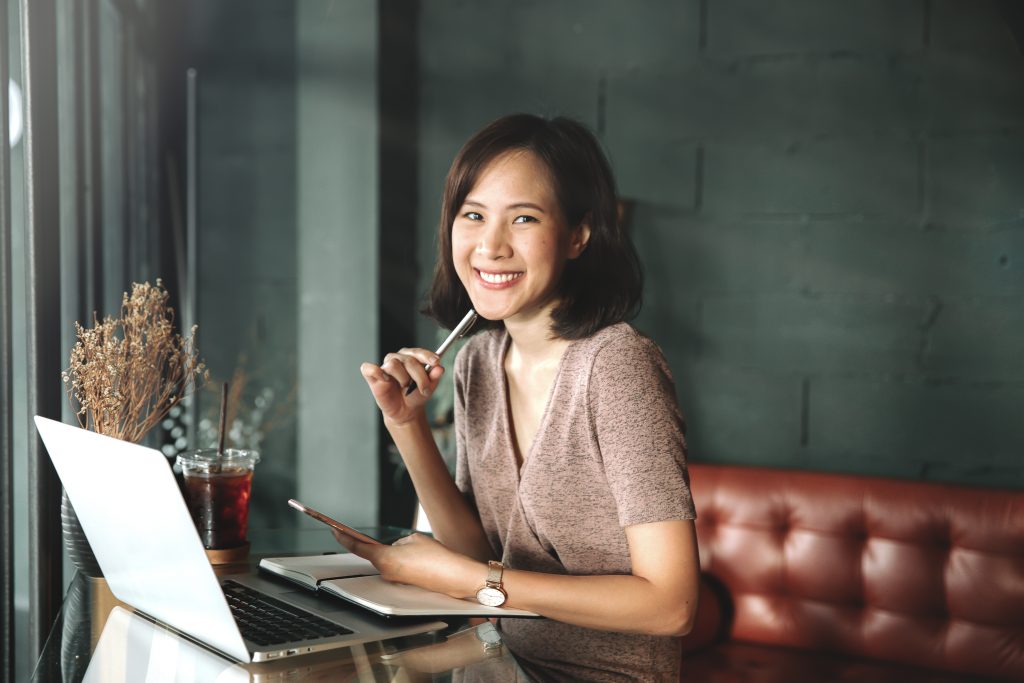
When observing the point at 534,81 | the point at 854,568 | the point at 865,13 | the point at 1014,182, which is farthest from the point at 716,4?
the point at 854,568

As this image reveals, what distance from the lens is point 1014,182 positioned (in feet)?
7.12

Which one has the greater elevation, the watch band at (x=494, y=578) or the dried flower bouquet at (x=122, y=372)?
the dried flower bouquet at (x=122, y=372)

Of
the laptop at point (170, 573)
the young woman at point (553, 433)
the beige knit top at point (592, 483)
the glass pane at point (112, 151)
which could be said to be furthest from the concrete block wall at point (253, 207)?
the laptop at point (170, 573)

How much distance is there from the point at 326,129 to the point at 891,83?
5.36 feet

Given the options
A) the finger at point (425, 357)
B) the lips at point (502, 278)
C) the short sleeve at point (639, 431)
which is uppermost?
the lips at point (502, 278)

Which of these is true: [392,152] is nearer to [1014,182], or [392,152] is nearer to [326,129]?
[326,129]

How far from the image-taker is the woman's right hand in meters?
1.30

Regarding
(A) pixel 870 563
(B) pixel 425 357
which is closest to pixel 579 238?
(B) pixel 425 357

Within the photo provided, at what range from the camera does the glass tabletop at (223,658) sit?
2.91 ft

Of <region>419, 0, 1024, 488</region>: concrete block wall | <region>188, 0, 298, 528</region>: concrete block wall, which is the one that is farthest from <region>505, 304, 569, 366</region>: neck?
<region>188, 0, 298, 528</region>: concrete block wall

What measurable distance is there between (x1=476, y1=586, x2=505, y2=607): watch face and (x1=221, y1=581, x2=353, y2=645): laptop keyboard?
18 cm

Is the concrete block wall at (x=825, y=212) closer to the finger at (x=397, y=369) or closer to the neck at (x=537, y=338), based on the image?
the neck at (x=537, y=338)

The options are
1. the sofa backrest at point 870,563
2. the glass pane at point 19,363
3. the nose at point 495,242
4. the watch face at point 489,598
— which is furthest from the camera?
the sofa backrest at point 870,563

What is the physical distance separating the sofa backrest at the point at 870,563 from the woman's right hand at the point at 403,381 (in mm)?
1070
